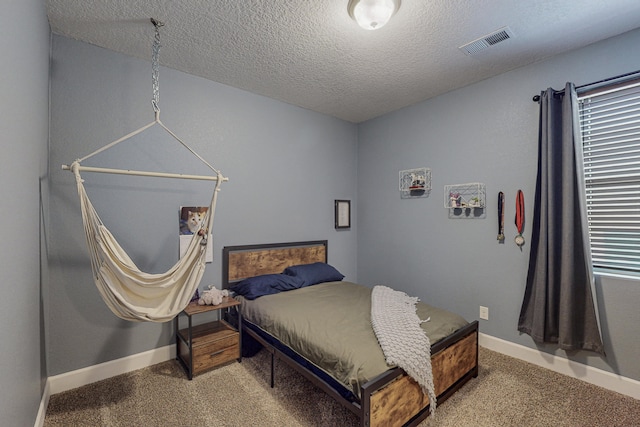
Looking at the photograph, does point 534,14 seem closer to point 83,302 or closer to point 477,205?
point 477,205

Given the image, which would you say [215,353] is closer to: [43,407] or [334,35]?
[43,407]

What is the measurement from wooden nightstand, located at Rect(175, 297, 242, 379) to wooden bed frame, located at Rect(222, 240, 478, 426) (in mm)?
175

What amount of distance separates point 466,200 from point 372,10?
2.06m

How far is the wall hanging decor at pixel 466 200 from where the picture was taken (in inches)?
112

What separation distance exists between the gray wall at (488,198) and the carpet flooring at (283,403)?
1.32ft

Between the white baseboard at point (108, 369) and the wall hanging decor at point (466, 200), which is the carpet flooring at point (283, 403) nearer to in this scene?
the white baseboard at point (108, 369)

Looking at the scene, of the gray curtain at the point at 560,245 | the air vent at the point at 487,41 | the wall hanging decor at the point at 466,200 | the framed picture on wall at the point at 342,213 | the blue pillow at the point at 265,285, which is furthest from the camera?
the framed picture on wall at the point at 342,213

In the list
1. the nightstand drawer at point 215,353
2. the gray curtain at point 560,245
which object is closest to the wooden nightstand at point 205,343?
the nightstand drawer at point 215,353

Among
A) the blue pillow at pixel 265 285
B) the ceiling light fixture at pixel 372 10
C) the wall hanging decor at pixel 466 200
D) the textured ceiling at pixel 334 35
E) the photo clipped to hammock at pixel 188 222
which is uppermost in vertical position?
the textured ceiling at pixel 334 35

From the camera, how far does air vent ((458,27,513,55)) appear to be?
2.11 m

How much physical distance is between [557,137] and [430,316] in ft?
5.95

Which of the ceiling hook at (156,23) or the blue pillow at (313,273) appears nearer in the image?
the ceiling hook at (156,23)

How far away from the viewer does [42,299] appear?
6.18ft

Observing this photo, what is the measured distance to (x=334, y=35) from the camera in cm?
215
